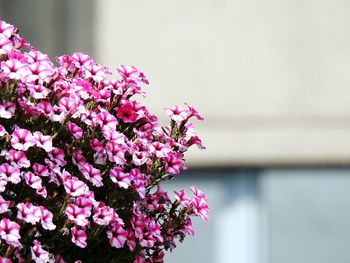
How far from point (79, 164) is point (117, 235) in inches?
8.8

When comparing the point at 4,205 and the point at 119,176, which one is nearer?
the point at 4,205

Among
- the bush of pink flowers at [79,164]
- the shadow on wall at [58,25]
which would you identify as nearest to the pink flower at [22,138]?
the bush of pink flowers at [79,164]

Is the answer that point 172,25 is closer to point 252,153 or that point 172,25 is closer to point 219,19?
point 219,19

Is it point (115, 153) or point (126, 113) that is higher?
point (126, 113)

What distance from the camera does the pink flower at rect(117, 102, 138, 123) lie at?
3000mm

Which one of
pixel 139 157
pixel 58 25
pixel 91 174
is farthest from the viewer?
pixel 58 25

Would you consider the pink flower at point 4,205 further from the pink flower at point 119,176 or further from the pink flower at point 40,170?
the pink flower at point 119,176

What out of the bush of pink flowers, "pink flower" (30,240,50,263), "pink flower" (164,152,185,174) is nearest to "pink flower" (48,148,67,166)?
the bush of pink flowers

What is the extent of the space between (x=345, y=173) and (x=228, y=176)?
82 cm

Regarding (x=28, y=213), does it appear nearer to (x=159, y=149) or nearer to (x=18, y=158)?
(x=18, y=158)

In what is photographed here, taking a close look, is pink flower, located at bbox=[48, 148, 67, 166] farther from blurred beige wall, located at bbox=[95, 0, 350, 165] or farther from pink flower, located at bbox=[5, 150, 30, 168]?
blurred beige wall, located at bbox=[95, 0, 350, 165]

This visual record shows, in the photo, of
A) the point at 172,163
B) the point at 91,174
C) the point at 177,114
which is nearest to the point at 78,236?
the point at 91,174

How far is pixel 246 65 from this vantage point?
6.82m

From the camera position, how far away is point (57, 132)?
2.83m
